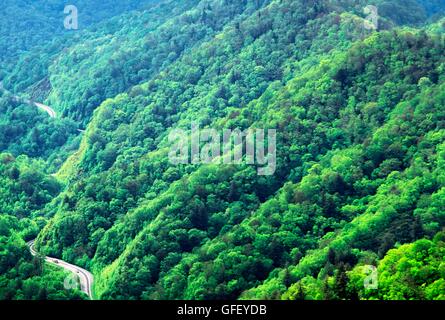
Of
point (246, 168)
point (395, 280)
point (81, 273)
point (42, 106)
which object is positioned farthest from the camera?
point (42, 106)

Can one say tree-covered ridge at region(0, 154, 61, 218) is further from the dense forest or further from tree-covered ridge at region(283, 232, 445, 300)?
tree-covered ridge at region(283, 232, 445, 300)

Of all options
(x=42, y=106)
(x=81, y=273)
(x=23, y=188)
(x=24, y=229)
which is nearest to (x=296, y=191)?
(x=81, y=273)

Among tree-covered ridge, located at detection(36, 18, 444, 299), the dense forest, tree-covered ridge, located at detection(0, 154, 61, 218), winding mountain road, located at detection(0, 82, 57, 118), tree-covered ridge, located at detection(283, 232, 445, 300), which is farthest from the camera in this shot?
winding mountain road, located at detection(0, 82, 57, 118)

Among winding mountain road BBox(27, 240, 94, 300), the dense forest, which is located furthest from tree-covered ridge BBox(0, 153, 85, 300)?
winding mountain road BBox(27, 240, 94, 300)

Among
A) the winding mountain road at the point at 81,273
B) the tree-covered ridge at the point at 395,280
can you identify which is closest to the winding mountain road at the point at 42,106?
the winding mountain road at the point at 81,273

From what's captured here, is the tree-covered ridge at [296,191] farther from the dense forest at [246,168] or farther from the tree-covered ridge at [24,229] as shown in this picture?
the tree-covered ridge at [24,229]

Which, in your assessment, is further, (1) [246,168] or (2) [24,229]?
(2) [24,229]

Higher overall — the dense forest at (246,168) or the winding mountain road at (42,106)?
the winding mountain road at (42,106)

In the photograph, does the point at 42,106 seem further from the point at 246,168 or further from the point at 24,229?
the point at 246,168
